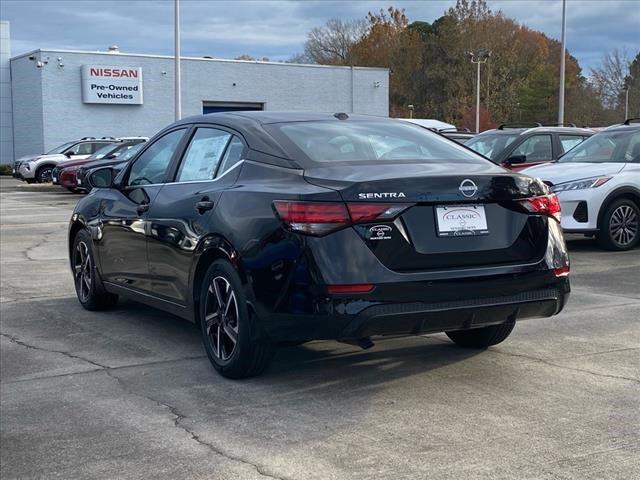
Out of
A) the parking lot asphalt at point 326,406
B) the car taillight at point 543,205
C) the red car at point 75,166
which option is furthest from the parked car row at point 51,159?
the car taillight at point 543,205

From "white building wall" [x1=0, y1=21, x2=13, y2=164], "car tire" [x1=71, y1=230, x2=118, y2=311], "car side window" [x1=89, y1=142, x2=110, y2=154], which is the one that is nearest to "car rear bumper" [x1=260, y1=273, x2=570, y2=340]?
"car tire" [x1=71, y1=230, x2=118, y2=311]

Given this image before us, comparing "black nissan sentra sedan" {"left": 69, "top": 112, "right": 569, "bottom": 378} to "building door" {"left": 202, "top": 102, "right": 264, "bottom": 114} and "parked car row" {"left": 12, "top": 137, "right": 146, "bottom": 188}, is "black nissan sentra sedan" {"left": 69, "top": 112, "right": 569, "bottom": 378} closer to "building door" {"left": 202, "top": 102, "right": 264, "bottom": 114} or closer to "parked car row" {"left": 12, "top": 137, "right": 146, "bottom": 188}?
"parked car row" {"left": 12, "top": 137, "right": 146, "bottom": 188}

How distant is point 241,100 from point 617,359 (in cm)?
4237

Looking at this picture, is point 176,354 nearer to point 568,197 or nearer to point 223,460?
Result: point 223,460

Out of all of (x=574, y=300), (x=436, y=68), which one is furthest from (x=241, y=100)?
(x=574, y=300)

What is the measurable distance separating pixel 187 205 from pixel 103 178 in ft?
5.75

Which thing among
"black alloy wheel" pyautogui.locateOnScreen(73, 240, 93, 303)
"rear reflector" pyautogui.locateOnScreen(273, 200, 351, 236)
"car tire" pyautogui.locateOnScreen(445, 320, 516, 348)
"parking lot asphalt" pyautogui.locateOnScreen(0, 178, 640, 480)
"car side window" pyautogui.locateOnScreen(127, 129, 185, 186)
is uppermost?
"car side window" pyautogui.locateOnScreen(127, 129, 185, 186)

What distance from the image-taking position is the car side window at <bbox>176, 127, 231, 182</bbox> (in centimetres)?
562

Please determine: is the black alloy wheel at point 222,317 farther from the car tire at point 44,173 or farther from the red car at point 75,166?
the car tire at point 44,173

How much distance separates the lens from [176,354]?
19.4 ft

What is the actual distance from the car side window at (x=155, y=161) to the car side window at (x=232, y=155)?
2.74 feet

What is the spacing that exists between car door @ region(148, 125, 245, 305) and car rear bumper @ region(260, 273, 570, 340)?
102 cm

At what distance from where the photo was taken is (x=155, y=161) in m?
6.50

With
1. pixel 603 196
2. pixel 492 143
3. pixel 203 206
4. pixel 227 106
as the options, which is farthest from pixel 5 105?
pixel 203 206
